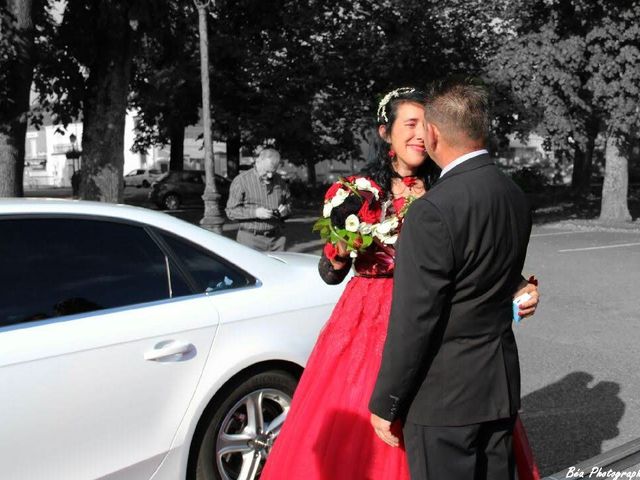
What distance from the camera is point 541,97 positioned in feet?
64.5

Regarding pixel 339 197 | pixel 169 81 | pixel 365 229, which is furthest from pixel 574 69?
pixel 365 229

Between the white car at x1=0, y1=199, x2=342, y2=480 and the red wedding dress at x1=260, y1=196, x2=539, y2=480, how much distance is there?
58 centimetres

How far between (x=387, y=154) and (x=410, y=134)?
0.15m

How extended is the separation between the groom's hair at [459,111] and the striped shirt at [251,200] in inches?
195

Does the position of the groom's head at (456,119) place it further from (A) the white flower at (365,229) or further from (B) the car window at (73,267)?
(B) the car window at (73,267)

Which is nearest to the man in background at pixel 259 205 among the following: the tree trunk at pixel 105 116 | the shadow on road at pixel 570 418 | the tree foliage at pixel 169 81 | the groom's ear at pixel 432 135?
the shadow on road at pixel 570 418

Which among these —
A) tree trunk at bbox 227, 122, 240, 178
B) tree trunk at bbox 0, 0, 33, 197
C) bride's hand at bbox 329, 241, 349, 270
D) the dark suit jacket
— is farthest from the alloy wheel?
tree trunk at bbox 227, 122, 240, 178

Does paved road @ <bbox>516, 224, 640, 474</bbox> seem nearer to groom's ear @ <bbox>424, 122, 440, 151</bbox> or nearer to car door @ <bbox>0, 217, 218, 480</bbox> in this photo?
car door @ <bbox>0, 217, 218, 480</bbox>

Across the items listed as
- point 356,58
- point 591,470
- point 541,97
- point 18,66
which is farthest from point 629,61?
point 591,470

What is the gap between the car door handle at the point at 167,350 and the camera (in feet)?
10.5

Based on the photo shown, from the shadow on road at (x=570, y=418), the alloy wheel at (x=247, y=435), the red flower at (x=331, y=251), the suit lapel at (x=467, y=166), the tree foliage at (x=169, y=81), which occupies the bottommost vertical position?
the shadow on road at (x=570, y=418)

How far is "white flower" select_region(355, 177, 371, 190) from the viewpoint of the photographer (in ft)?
10.3

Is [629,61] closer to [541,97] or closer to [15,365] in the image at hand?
[541,97]

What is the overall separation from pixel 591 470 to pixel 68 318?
9.12ft
